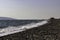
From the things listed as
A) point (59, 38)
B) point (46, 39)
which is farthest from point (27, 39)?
point (59, 38)

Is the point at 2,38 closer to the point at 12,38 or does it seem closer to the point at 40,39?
the point at 12,38

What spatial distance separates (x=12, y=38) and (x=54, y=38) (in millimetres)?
1857

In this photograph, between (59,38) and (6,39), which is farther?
(59,38)

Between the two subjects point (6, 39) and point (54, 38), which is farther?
point (54, 38)

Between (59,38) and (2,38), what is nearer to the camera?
(2,38)

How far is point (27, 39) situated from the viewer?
791 cm

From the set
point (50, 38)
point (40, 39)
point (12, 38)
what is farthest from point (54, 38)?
point (12, 38)

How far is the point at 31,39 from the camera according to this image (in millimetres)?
7887

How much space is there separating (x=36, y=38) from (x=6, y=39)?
137 cm

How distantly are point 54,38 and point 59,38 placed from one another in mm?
219

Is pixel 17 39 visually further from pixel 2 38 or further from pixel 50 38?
pixel 50 38

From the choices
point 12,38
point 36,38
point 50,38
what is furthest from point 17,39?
point 50,38

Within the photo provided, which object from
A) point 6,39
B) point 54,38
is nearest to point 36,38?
point 54,38

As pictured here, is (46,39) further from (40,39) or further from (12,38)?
(12,38)
